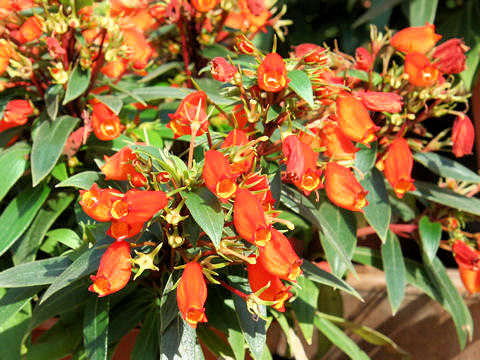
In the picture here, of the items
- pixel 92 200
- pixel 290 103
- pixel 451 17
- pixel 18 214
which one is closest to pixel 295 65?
pixel 290 103

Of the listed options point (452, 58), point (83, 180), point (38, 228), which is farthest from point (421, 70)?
point (38, 228)

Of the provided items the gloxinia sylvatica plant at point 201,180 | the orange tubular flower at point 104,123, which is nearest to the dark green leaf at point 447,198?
the gloxinia sylvatica plant at point 201,180

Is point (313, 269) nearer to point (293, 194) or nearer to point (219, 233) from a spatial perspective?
point (293, 194)

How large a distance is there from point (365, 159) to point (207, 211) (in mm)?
398

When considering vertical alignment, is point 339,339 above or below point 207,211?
below

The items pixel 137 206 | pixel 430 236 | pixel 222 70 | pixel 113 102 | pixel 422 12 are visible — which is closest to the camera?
pixel 137 206

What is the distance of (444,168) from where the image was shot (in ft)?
3.08

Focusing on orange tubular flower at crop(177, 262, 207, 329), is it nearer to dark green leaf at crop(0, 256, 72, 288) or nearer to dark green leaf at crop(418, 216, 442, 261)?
dark green leaf at crop(0, 256, 72, 288)

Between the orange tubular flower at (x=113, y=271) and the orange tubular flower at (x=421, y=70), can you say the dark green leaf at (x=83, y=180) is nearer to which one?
the orange tubular flower at (x=113, y=271)

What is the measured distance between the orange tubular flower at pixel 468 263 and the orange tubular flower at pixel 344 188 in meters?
0.36

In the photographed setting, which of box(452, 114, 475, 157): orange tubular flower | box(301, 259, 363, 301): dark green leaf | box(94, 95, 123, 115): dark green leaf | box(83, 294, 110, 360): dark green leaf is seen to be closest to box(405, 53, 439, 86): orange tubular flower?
box(452, 114, 475, 157): orange tubular flower

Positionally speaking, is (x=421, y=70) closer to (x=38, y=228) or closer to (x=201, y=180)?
(x=201, y=180)

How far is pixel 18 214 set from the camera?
0.82m

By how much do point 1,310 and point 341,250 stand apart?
472 millimetres
